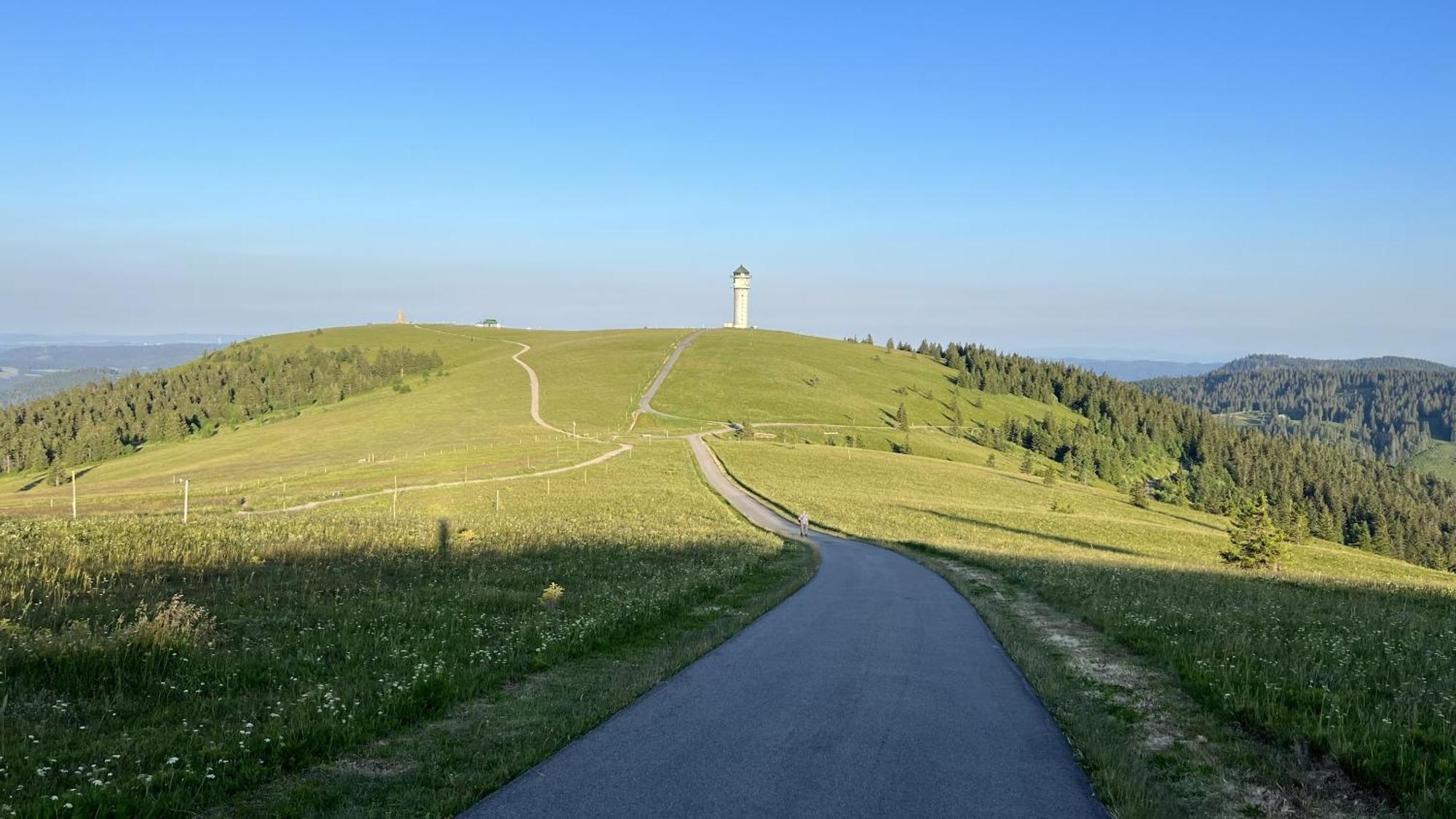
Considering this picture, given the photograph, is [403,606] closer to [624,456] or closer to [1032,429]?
[624,456]

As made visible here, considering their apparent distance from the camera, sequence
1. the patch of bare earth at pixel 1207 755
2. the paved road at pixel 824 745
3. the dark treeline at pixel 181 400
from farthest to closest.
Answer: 1. the dark treeline at pixel 181 400
2. the patch of bare earth at pixel 1207 755
3. the paved road at pixel 824 745

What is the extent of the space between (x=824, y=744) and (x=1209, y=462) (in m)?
179

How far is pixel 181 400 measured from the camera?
5448 inches

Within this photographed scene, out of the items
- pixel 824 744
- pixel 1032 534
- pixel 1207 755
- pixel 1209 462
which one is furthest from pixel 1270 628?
pixel 1209 462

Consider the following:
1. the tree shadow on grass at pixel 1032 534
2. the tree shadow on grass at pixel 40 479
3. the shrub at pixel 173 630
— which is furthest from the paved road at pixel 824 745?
the tree shadow on grass at pixel 40 479

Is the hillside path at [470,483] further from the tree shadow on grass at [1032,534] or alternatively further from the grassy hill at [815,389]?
the tree shadow on grass at [1032,534]

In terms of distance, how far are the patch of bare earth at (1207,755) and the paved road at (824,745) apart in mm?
1249

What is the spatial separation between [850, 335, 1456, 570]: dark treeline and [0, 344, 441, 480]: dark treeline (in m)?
120

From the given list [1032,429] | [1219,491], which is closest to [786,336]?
[1032,429]

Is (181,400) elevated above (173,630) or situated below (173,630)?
below

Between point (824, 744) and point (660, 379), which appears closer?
point (824, 744)

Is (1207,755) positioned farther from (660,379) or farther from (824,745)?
(660,379)

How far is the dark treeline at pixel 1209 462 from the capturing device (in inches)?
4870

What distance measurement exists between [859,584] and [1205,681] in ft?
A: 40.8
